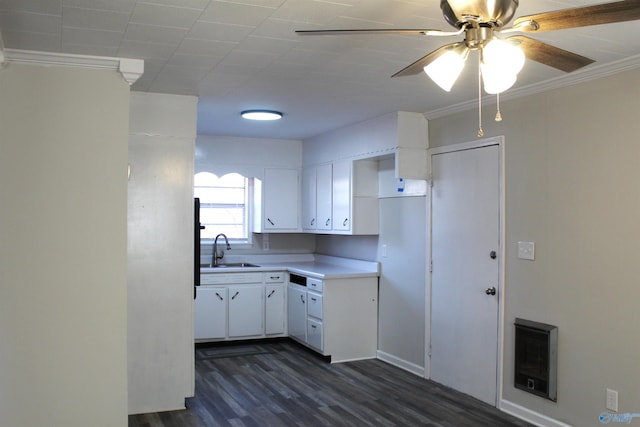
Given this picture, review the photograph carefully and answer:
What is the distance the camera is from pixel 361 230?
5656 mm

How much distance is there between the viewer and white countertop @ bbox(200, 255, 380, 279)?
559 centimetres

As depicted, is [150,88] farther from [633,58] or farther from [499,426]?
[499,426]

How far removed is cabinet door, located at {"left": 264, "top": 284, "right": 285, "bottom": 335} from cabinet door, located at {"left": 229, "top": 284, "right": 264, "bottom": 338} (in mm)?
70

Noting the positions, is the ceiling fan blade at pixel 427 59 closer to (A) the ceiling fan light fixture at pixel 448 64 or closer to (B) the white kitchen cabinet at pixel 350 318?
(A) the ceiling fan light fixture at pixel 448 64

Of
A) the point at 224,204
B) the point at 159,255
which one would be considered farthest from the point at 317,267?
the point at 159,255

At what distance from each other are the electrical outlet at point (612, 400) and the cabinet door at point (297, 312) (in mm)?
3115

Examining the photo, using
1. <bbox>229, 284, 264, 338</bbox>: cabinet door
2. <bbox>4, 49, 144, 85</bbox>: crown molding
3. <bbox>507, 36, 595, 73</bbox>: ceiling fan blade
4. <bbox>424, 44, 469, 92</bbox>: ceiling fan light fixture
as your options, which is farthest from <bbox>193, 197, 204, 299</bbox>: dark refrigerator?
<bbox>507, 36, 595, 73</bbox>: ceiling fan blade

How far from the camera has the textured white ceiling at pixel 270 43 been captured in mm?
2537

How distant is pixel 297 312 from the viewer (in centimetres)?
607

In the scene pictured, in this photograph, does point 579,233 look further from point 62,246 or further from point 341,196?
point 62,246

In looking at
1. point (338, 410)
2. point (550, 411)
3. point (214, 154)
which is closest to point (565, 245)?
point (550, 411)

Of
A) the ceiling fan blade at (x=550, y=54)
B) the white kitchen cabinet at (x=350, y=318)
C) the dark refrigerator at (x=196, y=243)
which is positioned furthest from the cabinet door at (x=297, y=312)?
the ceiling fan blade at (x=550, y=54)

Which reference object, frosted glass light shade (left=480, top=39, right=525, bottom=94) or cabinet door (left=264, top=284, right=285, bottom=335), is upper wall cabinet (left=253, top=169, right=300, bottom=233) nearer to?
cabinet door (left=264, top=284, right=285, bottom=335)

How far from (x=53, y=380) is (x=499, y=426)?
288 centimetres
